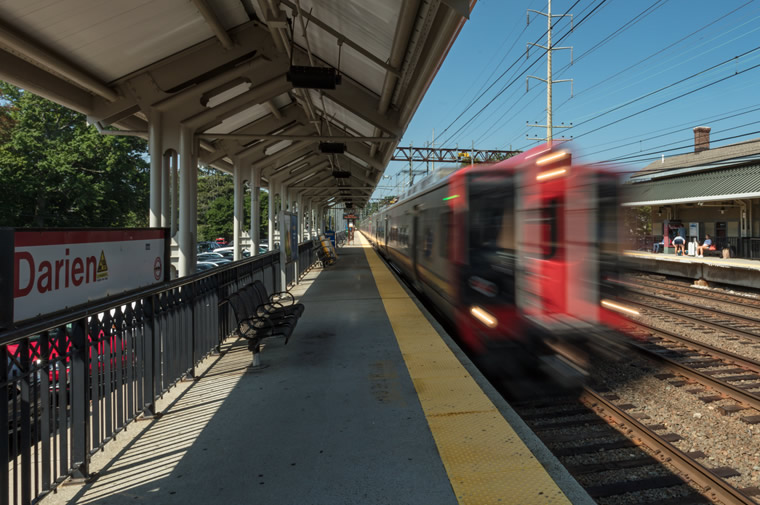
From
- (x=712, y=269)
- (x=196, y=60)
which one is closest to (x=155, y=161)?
(x=196, y=60)

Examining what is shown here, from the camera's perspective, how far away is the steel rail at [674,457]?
3.39m

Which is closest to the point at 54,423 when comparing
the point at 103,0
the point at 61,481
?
the point at 61,481

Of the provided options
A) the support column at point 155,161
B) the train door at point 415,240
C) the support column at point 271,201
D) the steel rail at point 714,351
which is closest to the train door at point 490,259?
the steel rail at point 714,351

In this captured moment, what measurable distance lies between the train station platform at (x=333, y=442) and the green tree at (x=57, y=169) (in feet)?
103

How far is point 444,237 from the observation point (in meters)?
7.49

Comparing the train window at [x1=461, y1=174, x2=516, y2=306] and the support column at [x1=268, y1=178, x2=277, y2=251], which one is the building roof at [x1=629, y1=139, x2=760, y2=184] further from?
the train window at [x1=461, y1=174, x2=516, y2=306]

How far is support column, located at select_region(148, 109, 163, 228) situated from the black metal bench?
298 cm

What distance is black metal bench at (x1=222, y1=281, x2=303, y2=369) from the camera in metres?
5.34

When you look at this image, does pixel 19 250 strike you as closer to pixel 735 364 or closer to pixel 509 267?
pixel 509 267

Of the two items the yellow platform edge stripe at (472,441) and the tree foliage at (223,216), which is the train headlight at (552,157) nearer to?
the yellow platform edge stripe at (472,441)

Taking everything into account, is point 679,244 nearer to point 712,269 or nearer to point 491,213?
point 712,269

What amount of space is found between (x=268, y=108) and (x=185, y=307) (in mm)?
8440

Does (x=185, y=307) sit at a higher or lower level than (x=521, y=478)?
higher

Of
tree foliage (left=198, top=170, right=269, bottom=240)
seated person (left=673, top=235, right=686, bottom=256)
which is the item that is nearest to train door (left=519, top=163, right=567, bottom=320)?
seated person (left=673, top=235, right=686, bottom=256)
